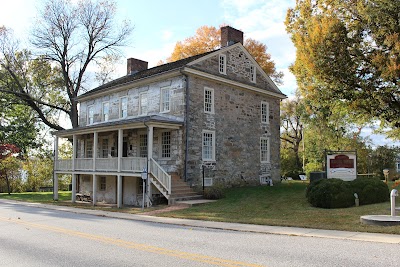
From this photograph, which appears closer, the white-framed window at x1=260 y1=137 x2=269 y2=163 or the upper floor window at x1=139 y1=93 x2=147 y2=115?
the upper floor window at x1=139 y1=93 x2=147 y2=115

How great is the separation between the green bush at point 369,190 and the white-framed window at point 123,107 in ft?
51.8

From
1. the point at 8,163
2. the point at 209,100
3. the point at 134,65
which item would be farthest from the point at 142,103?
the point at 8,163

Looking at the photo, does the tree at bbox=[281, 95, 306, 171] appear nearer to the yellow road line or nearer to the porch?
the porch

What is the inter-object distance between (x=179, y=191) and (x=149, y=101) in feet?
23.0

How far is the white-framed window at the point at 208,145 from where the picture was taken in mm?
22438

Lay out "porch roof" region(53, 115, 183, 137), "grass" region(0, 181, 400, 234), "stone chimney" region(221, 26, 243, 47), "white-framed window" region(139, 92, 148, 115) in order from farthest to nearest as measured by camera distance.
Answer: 1. "stone chimney" region(221, 26, 243, 47)
2. "white-framed window" region(139, 92, 148, 115)
3. "porch roof" region(53, 115, 183, 137)
4. "grass" region(0, 181, 400, 234)

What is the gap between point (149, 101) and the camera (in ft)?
79.0

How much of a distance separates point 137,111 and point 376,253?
1946 centimetres

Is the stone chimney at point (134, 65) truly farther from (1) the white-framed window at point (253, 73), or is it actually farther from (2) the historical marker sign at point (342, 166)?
(2) the historical marker sign at point (342, 166)

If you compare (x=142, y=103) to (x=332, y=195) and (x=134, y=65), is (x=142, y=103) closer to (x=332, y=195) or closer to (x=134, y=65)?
(x=134, y=65)

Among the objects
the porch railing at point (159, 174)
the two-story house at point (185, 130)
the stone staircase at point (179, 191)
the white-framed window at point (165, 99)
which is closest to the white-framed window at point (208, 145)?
the two-story house at point (185, 130)

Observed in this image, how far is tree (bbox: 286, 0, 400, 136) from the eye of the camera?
16641 mm

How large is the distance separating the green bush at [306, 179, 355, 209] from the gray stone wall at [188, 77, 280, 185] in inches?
307

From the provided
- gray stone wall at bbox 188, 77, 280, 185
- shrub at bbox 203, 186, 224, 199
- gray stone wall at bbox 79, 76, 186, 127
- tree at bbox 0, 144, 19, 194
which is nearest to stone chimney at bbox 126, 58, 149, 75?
gray stone wall at bbox 79, 76, 186, 127
